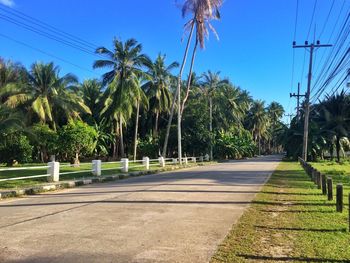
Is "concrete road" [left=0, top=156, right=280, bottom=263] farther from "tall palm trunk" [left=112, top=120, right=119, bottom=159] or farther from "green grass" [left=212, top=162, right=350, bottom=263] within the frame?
"tall palm trunk" [left=112, top=120, right=119, bottom=159]

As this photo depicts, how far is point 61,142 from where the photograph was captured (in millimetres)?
39750

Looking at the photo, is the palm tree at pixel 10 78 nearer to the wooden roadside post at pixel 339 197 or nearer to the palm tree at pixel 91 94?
the palm tree at pixel 91 94

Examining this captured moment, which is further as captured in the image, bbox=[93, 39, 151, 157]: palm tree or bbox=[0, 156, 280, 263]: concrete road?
bbox=[93, 39, 151, 157]: palm tree

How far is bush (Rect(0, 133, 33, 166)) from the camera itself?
32138 mm

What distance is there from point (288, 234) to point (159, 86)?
47581 mm

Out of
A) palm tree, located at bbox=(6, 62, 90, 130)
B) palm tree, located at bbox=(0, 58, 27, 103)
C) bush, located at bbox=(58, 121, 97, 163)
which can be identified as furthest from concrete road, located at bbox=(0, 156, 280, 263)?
palm tree, located at bbox=(6, 62, 90, 130)

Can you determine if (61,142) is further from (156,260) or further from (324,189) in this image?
(156,260)

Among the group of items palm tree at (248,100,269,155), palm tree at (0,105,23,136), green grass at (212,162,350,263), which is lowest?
green grass at (212,162,350,263)

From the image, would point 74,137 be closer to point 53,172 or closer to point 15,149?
point 15,149

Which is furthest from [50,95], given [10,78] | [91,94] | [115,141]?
[115,141]

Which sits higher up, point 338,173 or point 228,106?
point 228,106

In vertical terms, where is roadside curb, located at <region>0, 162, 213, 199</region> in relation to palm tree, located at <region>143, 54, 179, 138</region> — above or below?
below

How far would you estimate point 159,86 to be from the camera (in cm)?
5525

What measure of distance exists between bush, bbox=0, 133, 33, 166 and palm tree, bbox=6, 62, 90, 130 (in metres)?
9.25
